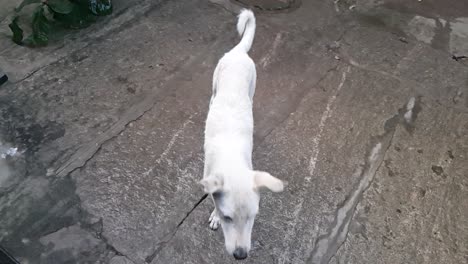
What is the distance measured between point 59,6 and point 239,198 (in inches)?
148

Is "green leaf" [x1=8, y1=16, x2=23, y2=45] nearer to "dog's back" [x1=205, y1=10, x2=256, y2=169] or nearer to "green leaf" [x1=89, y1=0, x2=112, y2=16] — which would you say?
"green leaf" [x1=89, y1=0, x2=112, y2=16]

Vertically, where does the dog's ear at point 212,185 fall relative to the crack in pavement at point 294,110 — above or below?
above

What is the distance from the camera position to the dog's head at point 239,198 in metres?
2.74

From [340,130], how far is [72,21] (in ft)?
11.5

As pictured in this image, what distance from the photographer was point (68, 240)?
3.53 m

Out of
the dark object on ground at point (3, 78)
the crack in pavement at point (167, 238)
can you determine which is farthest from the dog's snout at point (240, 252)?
the dark object on ground at point (3, 78)

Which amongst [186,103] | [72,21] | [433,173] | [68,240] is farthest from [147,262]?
[72,21]

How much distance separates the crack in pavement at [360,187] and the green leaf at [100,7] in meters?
3.68

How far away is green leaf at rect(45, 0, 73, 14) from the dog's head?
137 inches

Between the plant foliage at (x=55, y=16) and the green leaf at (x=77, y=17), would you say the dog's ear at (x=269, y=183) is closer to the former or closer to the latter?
the plant foliage at (x=55, y=16)

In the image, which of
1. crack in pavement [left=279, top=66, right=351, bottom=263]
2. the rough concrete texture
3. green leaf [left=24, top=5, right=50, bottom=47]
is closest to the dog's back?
the rough concrete texture

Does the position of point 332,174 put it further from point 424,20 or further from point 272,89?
point 424,20

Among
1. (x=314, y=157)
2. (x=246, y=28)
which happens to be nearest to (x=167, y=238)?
(x=314, y=157)

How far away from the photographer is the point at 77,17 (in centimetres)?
544
